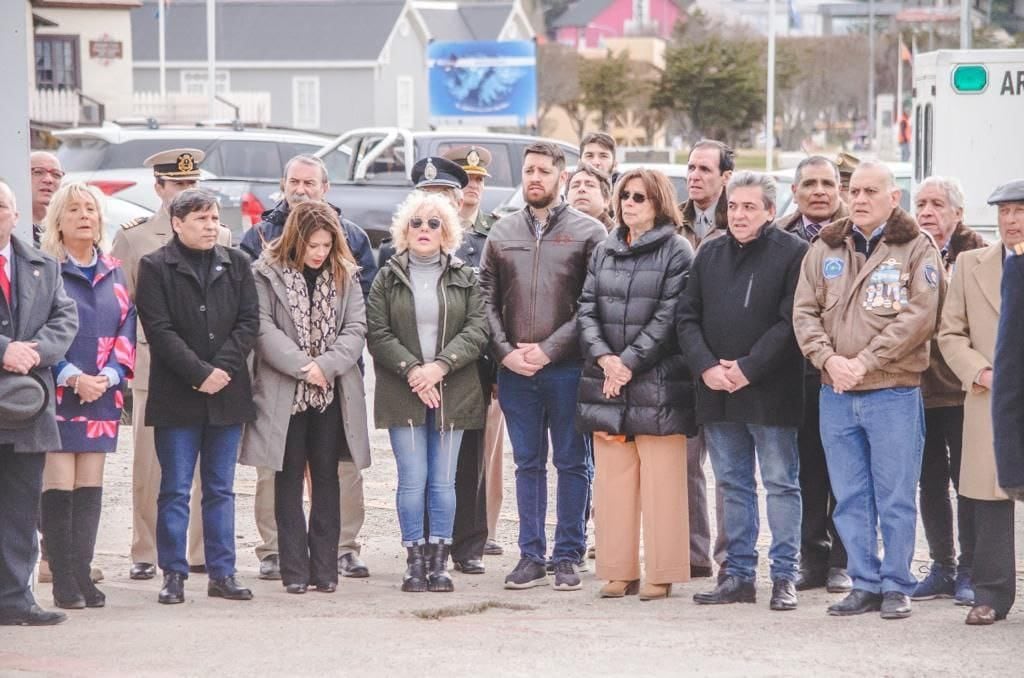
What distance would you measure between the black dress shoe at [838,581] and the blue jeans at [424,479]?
1883 mm

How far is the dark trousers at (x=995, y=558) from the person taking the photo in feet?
24.9

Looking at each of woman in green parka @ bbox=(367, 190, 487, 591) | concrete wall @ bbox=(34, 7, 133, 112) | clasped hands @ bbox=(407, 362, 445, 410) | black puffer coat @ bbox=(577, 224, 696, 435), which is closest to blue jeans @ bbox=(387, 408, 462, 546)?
woman in green parka @ bbox=(367, 190, 487, 591)

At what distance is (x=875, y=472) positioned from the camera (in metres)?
7.82

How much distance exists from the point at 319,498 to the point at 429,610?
899 mm

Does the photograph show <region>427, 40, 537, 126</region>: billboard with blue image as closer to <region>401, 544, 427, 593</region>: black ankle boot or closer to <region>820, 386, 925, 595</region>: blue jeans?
<region>401, 544, 427, 593</region>: black ankle boot

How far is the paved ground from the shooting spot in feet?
22.3

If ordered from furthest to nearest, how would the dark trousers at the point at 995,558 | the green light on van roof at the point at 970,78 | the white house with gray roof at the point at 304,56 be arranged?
the white house with gray roof at the point at 304,56, the green light on van roof at the point at 970,78, the dark trousers at the point at 995,558

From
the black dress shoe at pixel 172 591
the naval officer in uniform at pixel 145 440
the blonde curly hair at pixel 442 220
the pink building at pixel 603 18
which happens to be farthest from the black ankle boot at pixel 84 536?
the pink building at pixel 603 18

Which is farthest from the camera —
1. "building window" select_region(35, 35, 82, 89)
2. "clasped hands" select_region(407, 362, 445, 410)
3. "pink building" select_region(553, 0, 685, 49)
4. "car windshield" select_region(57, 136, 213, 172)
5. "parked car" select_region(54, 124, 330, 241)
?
"pink building" select_region(553, 0, 685, 49)

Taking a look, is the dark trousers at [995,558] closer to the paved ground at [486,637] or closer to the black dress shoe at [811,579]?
the paved ground at [486,637]

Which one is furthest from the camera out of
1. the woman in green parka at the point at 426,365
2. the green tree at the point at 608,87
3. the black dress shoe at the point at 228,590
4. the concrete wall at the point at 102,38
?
the green tree at the point at 608,87

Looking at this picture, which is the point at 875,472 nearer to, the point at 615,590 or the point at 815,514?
the point at 815,514

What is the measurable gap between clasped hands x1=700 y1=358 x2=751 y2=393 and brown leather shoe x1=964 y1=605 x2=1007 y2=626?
1411mm

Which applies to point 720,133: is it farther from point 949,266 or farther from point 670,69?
point 949,266
